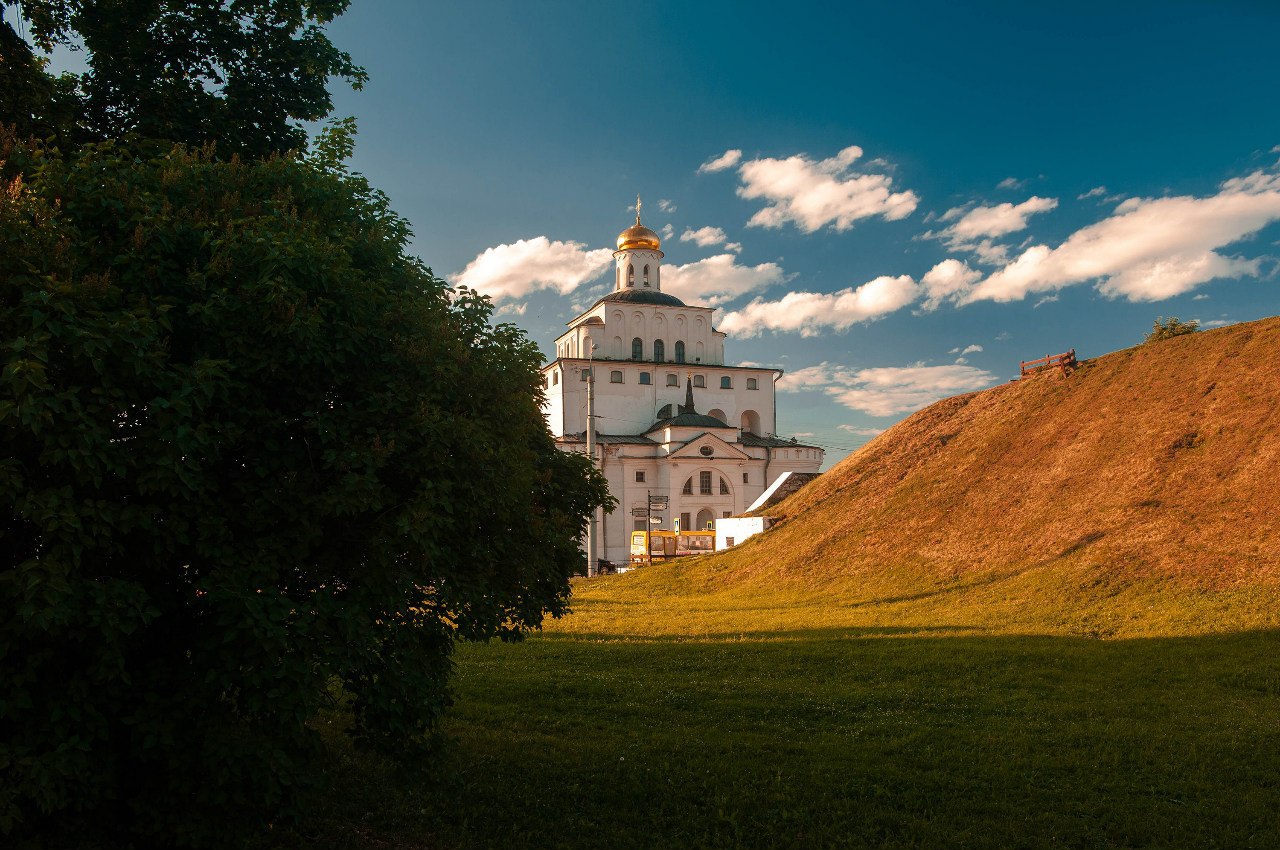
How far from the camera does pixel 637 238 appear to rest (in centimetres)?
6556

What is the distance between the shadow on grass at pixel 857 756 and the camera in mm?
6750

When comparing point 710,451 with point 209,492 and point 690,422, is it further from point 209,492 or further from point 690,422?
point 209,492

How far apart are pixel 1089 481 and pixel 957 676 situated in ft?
41.5

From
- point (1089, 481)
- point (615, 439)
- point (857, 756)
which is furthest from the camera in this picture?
point (615, 439)

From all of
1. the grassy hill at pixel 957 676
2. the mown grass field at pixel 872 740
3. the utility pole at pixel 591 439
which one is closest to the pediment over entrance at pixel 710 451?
the utility pole at pixel 591 439

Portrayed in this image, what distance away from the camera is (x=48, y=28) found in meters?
10.5

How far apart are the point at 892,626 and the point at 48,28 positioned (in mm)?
16267

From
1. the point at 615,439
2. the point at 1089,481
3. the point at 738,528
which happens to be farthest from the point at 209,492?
the point at 615,439

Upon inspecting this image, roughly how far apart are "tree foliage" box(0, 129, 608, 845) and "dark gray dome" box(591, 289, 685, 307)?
5705 cm

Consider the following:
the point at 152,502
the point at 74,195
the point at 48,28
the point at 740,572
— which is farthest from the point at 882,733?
the point at 740,572

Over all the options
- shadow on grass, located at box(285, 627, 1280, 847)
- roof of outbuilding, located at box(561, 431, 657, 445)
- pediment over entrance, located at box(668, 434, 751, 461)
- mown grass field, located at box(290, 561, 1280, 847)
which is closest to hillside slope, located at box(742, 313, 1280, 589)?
mown grass field, located at box(290, 561, 1280, 847)

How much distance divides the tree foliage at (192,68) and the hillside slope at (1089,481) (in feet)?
55.8

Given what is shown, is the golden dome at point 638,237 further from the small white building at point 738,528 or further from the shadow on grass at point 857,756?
the shadow on grass at point 857,756

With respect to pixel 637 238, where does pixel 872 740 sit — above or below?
below
